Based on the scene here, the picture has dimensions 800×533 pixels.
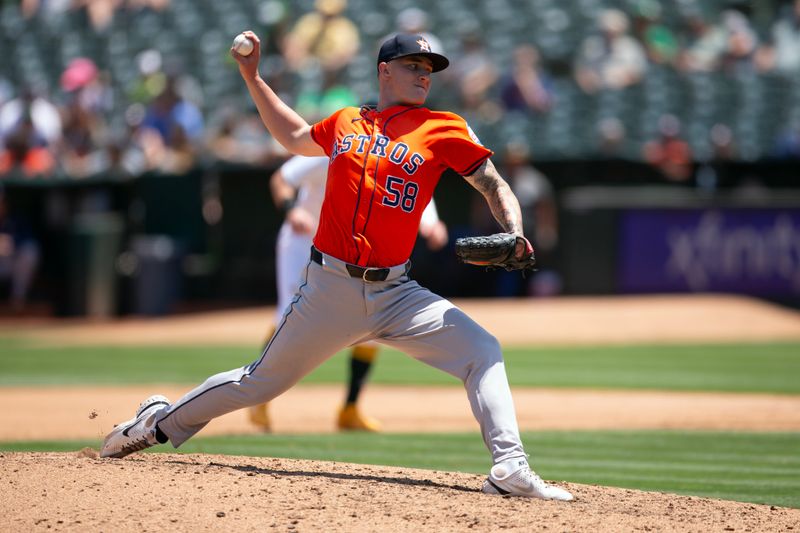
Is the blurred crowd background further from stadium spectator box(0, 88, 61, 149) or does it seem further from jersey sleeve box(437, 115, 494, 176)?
jersey sleeve box(437, 115, 494, 176)

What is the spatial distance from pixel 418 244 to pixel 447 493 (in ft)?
34.8

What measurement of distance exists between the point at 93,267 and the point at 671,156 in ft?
25.0

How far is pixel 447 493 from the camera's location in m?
5.11

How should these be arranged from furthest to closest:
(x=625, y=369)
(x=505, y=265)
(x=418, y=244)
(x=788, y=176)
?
(x=788, y=176)
(x=418, y=244)
(x=625, y=369)
(x=505, y=265)

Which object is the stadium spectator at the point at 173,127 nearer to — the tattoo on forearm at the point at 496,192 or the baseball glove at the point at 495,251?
the tattoo on forearm at the point at 496,192

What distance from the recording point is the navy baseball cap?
5155mm

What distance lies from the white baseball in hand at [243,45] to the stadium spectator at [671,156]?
1193 centimetres

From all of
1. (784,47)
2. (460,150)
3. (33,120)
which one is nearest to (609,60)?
(784,47)

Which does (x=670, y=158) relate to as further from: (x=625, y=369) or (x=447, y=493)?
(x=447, y=493)

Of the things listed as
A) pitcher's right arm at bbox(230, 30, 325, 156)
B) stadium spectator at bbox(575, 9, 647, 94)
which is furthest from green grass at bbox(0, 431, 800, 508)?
stadium spectator at bbox(575, 9, 647, 94)

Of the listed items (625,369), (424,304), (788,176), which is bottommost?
(625,369)

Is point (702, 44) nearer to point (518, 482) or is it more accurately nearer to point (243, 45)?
point (243, 45)

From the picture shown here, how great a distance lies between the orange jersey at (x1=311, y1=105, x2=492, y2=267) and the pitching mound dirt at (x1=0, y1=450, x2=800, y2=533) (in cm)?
97

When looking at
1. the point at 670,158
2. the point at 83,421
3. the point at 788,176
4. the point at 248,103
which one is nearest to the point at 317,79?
the point at 248,103
